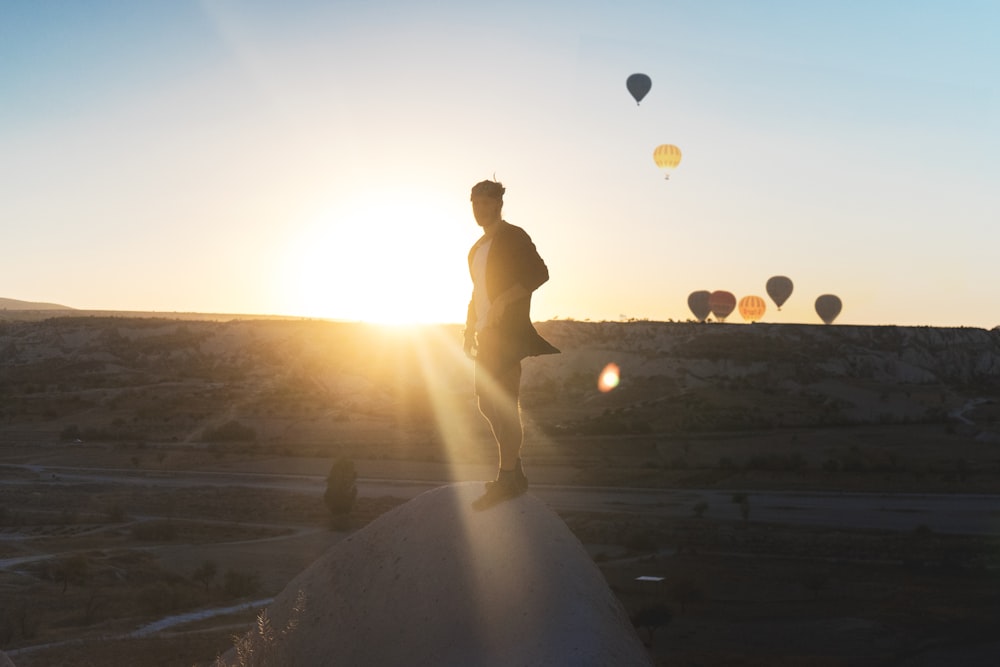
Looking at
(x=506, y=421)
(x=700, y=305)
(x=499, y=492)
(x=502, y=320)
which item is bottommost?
(x=499, y=492)

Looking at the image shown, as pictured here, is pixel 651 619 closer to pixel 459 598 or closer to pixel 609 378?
pixel 459 598

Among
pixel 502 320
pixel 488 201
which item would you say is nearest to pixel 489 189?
pixel 488 201

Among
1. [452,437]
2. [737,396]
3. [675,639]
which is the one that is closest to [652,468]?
[452,437]

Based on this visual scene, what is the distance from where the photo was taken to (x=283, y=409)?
61.6m

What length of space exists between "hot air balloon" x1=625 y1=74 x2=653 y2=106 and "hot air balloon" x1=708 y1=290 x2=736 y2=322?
34.9 m

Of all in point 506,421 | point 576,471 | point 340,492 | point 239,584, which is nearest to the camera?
point 506,421

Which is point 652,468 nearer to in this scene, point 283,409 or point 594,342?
point 283,409

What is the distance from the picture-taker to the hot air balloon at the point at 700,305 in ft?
312

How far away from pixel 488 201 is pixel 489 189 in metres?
0.06

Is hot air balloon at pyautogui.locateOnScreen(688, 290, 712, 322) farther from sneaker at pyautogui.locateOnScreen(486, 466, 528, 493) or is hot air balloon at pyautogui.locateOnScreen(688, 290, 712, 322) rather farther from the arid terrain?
sneaker at pyautogui.locateOnScreen(486, 466, 528, 493)

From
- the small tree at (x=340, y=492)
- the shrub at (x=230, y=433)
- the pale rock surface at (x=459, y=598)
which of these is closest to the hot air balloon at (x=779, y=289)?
the shrub at (x=230, y=433)

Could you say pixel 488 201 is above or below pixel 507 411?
above

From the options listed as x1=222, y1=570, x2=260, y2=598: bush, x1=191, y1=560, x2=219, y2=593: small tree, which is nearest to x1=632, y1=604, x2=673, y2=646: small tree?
x1=222, y1=570, x2=260, y2=598: bush

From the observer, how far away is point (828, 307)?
96.4 m
